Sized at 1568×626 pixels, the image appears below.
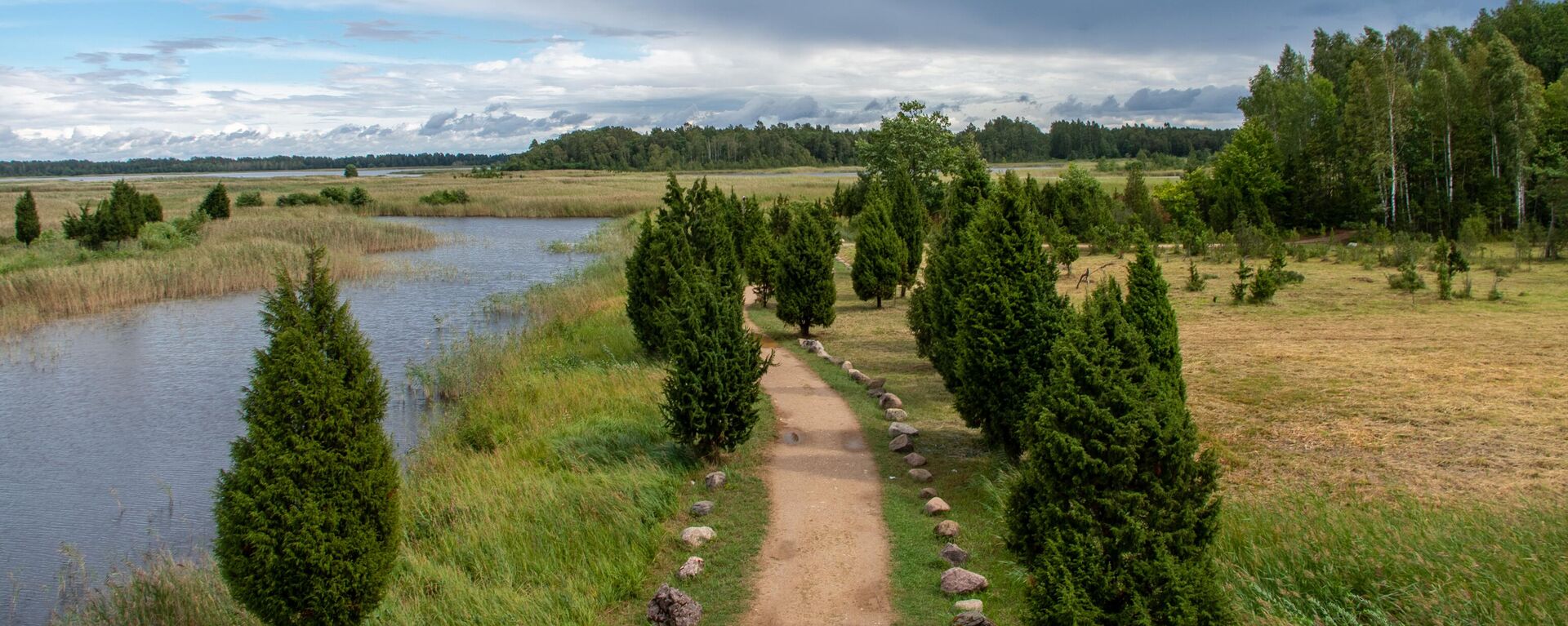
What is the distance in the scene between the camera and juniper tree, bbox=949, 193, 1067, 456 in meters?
9.23

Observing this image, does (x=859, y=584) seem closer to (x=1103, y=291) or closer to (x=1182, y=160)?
(x=1103, y=291)

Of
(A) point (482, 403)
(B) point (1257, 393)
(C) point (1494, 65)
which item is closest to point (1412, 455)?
(B) point (1257, 393)

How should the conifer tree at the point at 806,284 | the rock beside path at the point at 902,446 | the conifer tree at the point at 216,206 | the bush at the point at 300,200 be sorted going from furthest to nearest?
the bush at the point at 300,200 < the conifer tree at the point at 216,206 < the conifer tree at the point at 806,284 < the rock beside path at the point at 902,446

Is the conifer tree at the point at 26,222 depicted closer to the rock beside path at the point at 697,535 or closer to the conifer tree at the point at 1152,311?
the rock beside path at the point at 697,535

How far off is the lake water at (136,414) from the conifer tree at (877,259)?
8070 millimetres

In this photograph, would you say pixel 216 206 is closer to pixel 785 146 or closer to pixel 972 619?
pixel 972 619

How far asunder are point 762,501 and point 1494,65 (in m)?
34.7

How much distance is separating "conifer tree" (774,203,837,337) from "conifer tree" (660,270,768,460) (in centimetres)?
717

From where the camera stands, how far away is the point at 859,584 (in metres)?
6.82

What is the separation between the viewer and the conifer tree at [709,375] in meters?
9.58

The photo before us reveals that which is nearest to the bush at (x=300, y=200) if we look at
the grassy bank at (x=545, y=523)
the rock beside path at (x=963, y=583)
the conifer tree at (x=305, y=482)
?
the grassy bank at (x=545, y=523)

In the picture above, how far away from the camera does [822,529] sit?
7.96 metres

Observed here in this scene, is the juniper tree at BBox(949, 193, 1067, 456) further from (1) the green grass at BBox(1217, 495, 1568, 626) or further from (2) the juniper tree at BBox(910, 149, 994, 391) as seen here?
(1) the green grass at BBox(1217, 495, 1568, 626)

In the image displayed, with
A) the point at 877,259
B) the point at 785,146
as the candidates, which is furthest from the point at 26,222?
the point at 785,146
